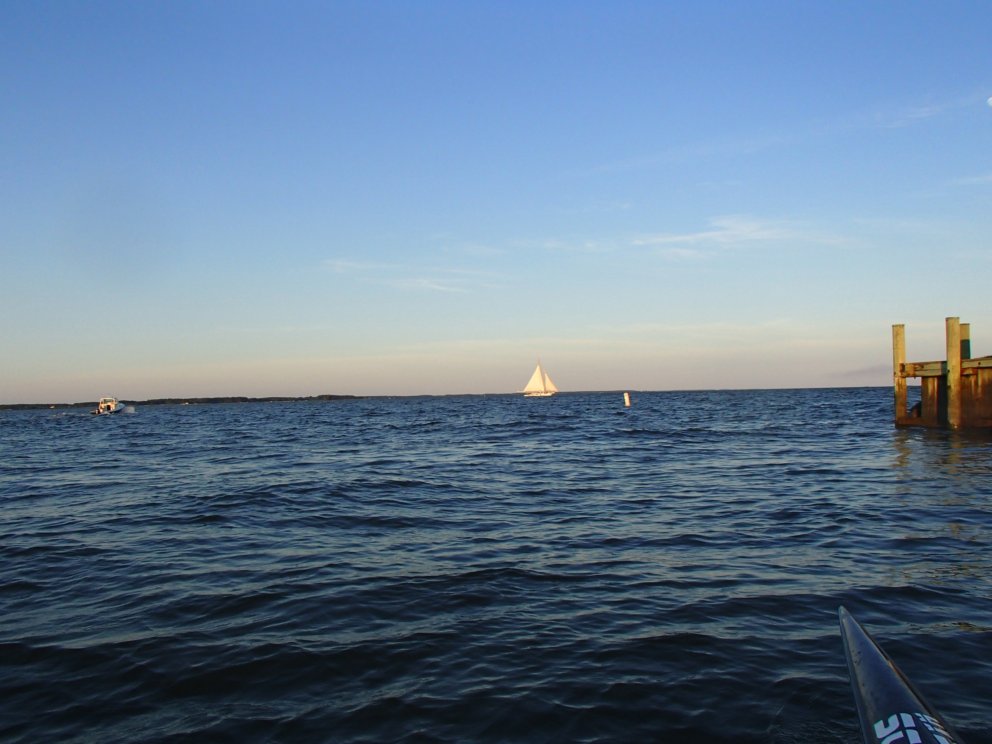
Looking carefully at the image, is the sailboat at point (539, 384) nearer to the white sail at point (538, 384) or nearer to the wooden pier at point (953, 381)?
the white sail at point (538, 384)

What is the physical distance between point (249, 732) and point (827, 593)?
6571 millimetres

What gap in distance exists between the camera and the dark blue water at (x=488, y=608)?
221 inches

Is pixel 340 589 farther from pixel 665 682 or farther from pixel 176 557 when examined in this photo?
pixel 665 682

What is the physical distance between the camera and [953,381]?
2739 cm

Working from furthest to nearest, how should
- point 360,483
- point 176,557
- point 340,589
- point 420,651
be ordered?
point 360,483, point 176,557, point 340,589, point 420,651

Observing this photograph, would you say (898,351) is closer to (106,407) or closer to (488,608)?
(488,608)

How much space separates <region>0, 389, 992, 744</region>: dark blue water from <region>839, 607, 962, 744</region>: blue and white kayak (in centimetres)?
35

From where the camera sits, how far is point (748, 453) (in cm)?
2694

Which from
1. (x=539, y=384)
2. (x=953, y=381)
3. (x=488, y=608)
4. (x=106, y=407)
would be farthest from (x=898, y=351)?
(x=539, y=384)

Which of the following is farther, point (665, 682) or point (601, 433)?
point (601, 433)

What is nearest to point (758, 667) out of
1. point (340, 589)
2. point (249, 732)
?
point (249, 732)

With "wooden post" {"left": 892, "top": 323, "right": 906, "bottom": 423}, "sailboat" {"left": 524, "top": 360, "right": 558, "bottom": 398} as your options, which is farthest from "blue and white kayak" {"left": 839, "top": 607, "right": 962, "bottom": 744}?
"sailboat" {"left": 524, "top": 360, "right": 558, "bottom": 398}

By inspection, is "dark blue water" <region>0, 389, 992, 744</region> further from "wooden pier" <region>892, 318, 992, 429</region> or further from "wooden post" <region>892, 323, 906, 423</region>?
"wooden post" <region>892, 323, 906, 423</region>

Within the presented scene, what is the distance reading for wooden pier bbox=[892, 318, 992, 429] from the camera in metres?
26.7
